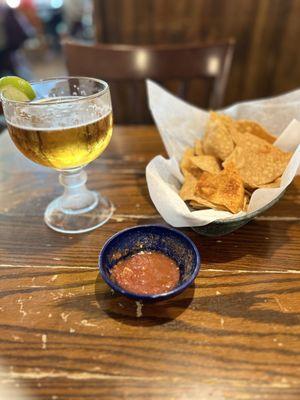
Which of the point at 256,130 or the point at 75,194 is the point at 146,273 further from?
the point at 256,130

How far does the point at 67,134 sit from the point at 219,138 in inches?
14.8

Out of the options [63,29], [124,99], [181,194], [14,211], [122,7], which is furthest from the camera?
[63,29]

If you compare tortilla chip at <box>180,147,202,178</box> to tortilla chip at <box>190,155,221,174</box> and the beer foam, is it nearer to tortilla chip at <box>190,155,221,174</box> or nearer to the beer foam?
tortilla chip at <box>190,155,221,174</box>

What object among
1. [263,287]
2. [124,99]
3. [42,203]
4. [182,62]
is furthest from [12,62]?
[263,287]

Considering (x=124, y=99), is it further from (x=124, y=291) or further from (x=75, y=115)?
(x=124, y=291)

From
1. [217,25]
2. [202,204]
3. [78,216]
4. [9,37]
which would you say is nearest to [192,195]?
[202,204]

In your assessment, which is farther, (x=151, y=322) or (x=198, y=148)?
(x=198, y=148)

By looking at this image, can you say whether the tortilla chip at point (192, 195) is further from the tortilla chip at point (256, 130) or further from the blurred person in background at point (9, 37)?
the blurred person in background at point (9, 37)

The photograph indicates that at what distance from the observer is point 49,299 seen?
0.58m

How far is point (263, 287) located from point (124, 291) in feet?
0.82

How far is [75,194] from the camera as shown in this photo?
2.78 ft

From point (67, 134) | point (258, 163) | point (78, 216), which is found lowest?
point (78, 216)

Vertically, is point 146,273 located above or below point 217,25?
below

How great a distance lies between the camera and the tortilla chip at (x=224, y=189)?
67 centimetres
